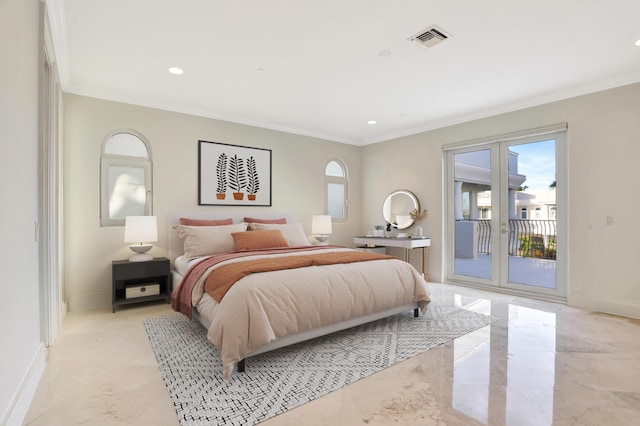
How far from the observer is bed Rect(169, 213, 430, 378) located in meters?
2.30

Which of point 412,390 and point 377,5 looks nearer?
point 412,390

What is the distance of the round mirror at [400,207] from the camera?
560 cm

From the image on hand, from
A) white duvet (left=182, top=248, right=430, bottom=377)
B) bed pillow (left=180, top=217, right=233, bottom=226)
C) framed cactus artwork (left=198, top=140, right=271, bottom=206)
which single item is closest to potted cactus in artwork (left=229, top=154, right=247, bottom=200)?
framed cactus artwork (left=198, top=140, right=271, bottom=206)

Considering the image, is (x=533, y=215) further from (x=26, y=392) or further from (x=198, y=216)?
(x=26, y=392)

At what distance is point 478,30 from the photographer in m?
2.63

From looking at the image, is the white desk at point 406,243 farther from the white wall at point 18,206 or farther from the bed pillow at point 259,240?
the white wall at point 18,206

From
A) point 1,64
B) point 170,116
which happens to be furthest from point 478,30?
point 170,116

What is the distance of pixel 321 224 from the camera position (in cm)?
544

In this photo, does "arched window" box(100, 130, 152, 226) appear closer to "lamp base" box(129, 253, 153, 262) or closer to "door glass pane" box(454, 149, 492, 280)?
"lamp base" box(129, 253, 153, 262)

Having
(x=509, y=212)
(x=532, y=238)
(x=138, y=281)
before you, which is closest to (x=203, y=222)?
(x=138, y=281)

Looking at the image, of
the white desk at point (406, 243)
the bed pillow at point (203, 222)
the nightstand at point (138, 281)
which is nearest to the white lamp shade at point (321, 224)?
the white desk at point (406, 243)

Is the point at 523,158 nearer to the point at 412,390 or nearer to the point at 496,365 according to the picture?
the point at 496,365

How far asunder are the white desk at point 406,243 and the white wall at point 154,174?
1.16 m

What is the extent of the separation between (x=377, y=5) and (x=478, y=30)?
89 centimetres
